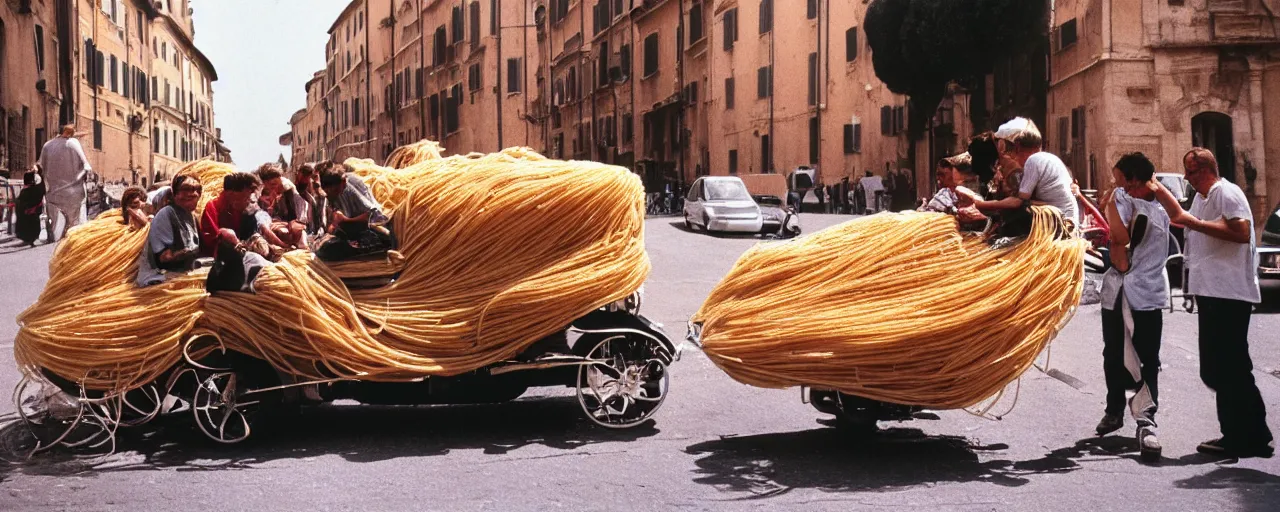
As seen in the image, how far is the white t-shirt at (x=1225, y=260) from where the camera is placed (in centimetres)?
663

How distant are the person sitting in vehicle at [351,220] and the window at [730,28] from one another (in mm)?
37090

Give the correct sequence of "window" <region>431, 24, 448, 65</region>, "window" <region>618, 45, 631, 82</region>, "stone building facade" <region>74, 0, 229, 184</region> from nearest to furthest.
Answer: "stone building facade" <region>74, 0, 229, 184</region> < "window" <region>618, 45, 631, 82</region> < "window" <region>431, 24, 448, 65</region>

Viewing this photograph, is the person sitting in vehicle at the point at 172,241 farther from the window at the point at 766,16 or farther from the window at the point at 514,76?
the window at the point at 514,76

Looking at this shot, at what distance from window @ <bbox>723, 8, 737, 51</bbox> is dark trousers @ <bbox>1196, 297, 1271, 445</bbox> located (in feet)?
123

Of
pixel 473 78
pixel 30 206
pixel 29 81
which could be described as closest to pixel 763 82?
pixel 473 78

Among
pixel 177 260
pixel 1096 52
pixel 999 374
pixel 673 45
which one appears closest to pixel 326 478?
pixel 177 260

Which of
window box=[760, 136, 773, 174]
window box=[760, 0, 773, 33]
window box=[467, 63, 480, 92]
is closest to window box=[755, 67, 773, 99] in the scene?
window box=[760, 0, 773, 33]

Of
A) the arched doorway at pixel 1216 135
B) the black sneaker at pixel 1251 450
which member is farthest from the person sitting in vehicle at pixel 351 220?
the arched doorway at pixel 1216 135

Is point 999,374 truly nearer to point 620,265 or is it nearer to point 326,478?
point 620,265

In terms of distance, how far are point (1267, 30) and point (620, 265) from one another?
22439 millimetres

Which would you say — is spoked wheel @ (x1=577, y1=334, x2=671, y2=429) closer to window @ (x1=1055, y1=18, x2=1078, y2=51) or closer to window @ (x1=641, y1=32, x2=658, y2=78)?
window @ (x1=1055, y1=18, x2=1078, y2=51)

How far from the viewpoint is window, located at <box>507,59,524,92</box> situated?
57.5 m

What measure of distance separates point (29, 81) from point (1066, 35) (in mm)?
22111

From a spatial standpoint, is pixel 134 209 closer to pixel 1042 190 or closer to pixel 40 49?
pixel 1042 190
